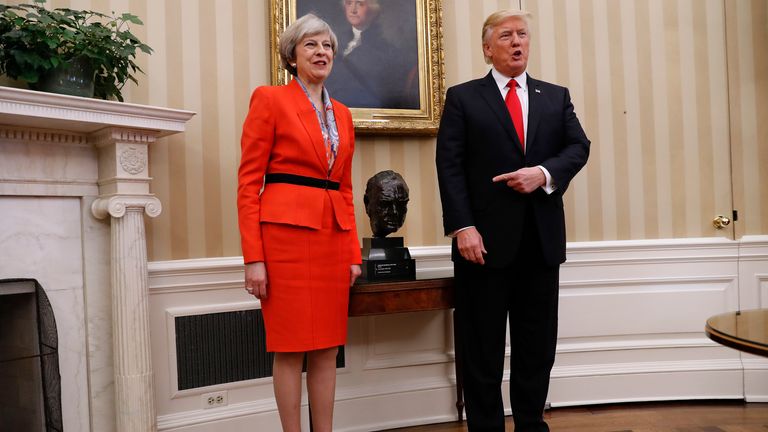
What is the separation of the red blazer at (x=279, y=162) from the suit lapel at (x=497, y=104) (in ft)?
2.20

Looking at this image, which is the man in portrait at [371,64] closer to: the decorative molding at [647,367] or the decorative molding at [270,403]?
the decorative molding at [270,403]

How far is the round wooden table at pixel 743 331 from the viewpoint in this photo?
145 centimetres

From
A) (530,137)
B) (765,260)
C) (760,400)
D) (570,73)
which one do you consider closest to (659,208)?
(765,260)

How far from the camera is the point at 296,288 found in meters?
1.94

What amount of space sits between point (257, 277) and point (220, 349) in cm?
81

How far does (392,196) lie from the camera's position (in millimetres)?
2475

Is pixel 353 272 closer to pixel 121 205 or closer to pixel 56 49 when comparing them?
pixel 121 205

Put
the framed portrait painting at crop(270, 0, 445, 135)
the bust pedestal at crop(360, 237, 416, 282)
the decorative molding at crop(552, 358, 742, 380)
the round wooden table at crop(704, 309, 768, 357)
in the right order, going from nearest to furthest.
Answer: the round wooden table at crop(704, 309, 768, 357) < the bust pedestal at crop(360, 237, 416, 282) < the framed portrait painting at crop(270, 0, 445, 135) < the decorative molding at crop(552, 358, 742, 380)

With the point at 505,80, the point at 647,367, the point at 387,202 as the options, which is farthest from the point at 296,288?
the point at 647,367

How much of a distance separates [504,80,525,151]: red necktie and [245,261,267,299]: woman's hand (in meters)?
1.03

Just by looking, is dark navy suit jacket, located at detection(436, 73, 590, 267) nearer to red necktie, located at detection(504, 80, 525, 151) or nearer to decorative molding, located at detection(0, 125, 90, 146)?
red necktie, located at detection(504, 80, 525, 151)

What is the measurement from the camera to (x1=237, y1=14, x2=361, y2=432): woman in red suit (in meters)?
1.94

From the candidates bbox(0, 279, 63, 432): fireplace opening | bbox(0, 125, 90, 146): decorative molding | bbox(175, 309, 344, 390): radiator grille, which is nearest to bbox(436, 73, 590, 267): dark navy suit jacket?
bbox(175, 309, 344, 390): radiator grille

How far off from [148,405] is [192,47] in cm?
145
